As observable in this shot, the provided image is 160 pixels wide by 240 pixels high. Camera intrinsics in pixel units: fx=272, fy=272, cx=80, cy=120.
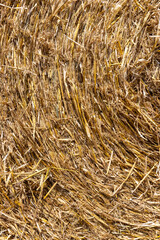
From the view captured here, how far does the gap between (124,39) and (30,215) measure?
3.33ft

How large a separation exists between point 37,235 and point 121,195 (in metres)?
0.46

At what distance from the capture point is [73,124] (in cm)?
136

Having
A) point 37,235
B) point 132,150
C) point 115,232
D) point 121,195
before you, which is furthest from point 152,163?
point 37,235

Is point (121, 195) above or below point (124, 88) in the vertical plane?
below

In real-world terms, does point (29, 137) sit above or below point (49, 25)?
below

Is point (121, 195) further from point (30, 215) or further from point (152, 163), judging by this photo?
point (30, 215)

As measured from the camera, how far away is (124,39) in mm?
1403

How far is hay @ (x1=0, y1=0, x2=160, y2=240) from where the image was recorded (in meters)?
1.34

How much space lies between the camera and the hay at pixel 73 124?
4.41ft

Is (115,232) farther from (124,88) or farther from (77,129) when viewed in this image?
(124,88)

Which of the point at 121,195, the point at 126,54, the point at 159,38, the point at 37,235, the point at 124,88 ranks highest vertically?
the point at 159,38

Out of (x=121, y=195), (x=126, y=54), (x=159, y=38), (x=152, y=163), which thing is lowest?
(x=121, y=195)

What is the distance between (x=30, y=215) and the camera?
4.47ft

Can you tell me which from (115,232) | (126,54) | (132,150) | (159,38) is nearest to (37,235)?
(115,232)
